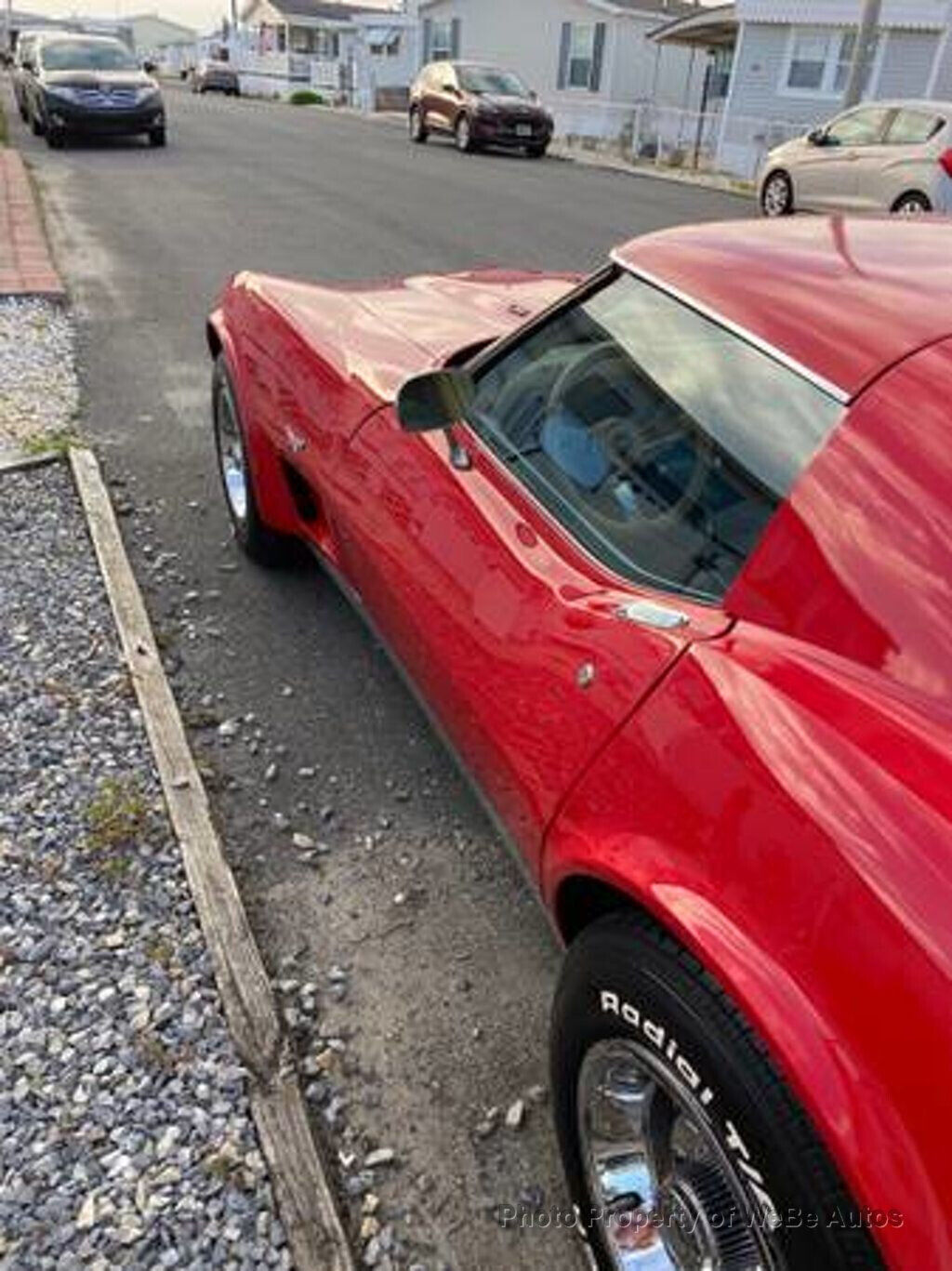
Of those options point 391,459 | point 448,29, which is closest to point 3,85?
point 448,29

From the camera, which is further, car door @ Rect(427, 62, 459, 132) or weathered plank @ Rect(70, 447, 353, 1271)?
car door @ Rect(427, 62, 459, 132)

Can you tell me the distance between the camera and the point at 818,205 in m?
14.8

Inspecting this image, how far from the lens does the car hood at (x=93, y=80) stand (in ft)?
51.0

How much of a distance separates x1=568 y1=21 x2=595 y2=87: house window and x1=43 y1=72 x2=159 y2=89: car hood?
1857cm

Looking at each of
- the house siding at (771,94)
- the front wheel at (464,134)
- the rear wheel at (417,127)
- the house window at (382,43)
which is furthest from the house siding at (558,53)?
the front wheel at (464,134)

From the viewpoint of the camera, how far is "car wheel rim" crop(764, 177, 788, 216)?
49.9ft

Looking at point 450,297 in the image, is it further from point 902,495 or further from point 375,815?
point 902,495

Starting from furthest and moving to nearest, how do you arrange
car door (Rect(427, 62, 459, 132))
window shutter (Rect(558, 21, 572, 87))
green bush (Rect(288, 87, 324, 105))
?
1. green bush (Rect(288, 87, 324, 105))
2. window shutter (Rect(558, 21, 572, 87))
3. car door (Rect(427, 62, 459, 132))

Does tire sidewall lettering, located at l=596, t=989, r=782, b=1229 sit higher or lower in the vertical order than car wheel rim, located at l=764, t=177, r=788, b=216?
higher

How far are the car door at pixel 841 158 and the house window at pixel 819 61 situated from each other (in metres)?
8.59

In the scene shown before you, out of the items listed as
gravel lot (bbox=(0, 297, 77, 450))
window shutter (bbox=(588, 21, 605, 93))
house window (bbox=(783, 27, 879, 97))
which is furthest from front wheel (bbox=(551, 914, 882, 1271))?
window shutter (bbox=(588, 21, 605, 93))

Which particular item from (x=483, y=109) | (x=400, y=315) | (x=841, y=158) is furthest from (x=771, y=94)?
(x=400, y=315)

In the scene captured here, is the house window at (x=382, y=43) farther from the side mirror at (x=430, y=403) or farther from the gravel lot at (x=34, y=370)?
the side mirror at (x=430, y=403)

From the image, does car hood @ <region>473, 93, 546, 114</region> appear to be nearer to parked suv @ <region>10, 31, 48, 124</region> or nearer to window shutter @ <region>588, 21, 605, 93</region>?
parked suv @ <region>10, 31, 48, 124</region>
